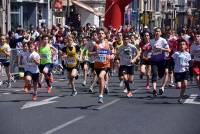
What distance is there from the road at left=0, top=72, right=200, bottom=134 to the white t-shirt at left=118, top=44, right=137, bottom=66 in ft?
3.08

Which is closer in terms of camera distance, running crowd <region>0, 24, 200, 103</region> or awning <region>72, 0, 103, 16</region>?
running crowd <region>0, 24, 200, 103</region>

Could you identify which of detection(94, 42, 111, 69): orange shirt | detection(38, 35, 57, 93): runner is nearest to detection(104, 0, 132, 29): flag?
detection(38, 35, 57, 93): runner

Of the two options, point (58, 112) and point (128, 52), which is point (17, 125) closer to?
point (58, 112)

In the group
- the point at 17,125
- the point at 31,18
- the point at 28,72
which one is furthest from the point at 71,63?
the point at 31,18

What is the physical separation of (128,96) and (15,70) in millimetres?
7088

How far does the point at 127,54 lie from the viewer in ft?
60.7

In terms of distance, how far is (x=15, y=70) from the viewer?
24.2m

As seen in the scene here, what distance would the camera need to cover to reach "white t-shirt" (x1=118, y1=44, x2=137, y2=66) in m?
18.5

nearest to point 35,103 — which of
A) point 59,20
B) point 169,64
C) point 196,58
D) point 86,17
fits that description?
point 196,58

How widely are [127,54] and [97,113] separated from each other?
A: 4.04 m

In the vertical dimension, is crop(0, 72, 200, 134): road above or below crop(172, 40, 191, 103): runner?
below

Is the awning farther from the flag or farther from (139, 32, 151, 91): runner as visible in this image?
(139, 32, 151, 91): runner

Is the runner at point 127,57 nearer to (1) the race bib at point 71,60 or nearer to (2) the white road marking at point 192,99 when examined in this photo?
(1) the race bib at point 71,60

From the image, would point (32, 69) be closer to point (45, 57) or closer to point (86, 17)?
point (45, 57)
